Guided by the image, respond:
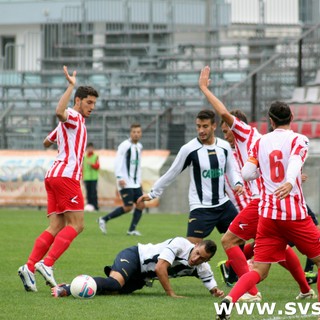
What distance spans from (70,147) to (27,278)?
1474 millimetres

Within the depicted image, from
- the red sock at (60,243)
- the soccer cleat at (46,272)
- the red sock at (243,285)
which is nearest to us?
the red sock at (243,285)

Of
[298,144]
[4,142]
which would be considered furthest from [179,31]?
[298,144]

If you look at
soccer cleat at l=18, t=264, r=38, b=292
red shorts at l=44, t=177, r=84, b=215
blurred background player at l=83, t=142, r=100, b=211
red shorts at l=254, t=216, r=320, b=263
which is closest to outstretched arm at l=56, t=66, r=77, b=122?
red shorts at l=44, t=177, r=84, b=215

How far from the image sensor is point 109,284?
10.2 metres

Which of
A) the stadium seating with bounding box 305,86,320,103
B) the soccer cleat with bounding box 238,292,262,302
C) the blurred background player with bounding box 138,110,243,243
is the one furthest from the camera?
the stadium seating with bounding box 305,86,320,103

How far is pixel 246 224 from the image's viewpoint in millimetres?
10203

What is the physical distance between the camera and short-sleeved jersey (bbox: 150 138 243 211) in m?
11.0

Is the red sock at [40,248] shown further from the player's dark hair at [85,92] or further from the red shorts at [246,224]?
the red shorts at [246,224]

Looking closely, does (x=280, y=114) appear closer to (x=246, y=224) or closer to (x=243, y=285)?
(x=243, y=285)

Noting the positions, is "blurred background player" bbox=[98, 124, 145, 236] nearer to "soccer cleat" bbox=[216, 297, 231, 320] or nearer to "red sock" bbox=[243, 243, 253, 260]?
"red sock" bbox=[243, 243, 253, 260]

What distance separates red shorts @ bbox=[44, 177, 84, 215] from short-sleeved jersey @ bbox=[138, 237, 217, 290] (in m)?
0.97

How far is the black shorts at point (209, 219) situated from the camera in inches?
434

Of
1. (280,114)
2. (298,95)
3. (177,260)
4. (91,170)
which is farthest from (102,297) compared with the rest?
(298,95)

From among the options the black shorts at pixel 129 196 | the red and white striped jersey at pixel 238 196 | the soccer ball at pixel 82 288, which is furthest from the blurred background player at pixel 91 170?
the soccer ball at pixel 82 288
